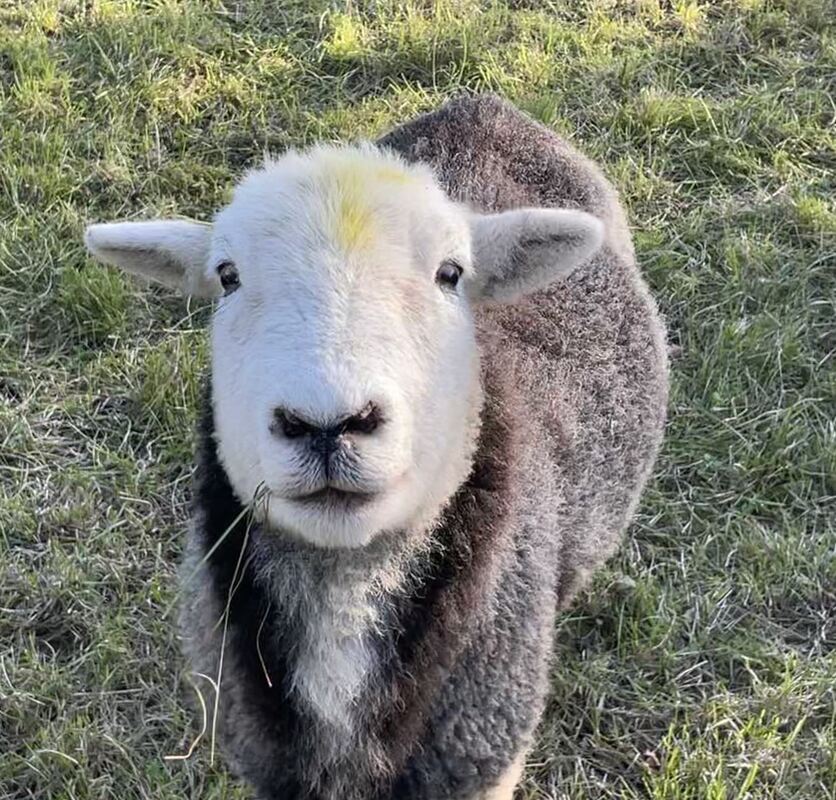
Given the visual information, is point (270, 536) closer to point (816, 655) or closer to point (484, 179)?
point (484, 179)

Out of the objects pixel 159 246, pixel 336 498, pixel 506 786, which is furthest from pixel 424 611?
pixel 159 246

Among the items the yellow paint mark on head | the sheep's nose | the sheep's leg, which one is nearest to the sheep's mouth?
the sheep's nose

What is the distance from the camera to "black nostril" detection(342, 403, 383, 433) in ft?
7.33

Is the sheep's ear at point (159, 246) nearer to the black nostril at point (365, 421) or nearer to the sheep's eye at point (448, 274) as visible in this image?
the sheep's eye at point (448, 274)

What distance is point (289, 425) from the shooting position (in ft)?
7.42

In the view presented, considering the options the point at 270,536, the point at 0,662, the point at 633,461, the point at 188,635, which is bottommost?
the point at 0,662

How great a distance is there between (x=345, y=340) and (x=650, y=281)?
10.3 feet

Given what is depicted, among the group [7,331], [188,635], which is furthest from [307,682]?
[7,331]

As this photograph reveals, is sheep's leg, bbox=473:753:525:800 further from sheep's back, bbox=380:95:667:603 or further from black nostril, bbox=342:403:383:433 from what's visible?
black nostril, bbox=342:403:383:433

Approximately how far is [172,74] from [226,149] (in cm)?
62

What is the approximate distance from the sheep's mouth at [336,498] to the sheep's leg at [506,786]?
3.27ft

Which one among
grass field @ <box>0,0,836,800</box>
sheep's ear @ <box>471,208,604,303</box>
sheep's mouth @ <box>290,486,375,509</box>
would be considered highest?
sheep's ear @ <box>471,208,604,303</box>

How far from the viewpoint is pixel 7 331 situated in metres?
4.71

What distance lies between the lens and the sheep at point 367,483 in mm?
2350
